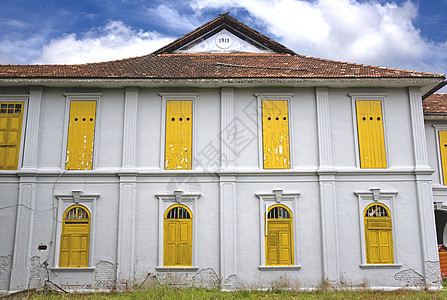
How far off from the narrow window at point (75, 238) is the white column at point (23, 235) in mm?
1086

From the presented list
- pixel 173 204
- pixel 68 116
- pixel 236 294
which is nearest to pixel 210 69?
pixel 173 204

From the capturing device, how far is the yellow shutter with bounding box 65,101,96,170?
14.5 meters

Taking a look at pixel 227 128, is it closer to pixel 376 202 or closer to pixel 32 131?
pixel 376 202

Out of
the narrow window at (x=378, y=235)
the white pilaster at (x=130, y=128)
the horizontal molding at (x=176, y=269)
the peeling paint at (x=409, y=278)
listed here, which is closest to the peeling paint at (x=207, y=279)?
the horizontal molding at (x=176, y=269)

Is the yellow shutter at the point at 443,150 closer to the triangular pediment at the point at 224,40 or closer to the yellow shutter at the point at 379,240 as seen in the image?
the yellow shutter at the point at 379,240

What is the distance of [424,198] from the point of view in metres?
14.2

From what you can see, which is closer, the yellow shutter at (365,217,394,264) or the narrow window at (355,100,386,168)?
the yellow shutter at (365,217,394,264)

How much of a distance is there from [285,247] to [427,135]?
7962 millimetres

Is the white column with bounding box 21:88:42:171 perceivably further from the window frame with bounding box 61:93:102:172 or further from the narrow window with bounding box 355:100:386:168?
the narrow window with bounding box 355:100:386:168

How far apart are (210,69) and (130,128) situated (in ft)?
12.0

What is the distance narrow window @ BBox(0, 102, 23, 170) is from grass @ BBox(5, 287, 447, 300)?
179 inches

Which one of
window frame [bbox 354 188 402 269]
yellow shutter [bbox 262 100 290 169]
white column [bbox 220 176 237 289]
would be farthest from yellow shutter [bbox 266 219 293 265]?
window frame [bbox 354 188 402 269]

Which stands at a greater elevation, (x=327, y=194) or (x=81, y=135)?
(x=81, y=135)

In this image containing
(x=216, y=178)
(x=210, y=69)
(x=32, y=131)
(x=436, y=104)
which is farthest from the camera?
(x=436, y=104)
